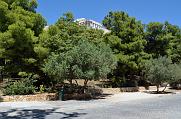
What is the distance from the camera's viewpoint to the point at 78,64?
27.2m

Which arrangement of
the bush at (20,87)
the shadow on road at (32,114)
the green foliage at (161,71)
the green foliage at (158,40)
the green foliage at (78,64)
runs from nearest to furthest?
the shadow on road at (32,114)
the green foliage at (78,64)
the bush at (20,87)
the green foliage at (161,71)
the green foliage at (158,40)

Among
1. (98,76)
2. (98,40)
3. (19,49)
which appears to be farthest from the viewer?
(98,40)

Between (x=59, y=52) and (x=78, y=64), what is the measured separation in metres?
2.44

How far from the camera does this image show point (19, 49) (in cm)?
2992

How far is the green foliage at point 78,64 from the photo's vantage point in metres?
27.0

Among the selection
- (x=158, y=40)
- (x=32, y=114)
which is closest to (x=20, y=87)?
(x=32, y=114)

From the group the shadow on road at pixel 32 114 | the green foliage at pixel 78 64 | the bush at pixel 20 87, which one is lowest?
the shadow on road at pixel 32 114

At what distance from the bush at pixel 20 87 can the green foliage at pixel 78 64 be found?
1.80 meters

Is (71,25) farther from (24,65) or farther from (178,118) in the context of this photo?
(178,118)

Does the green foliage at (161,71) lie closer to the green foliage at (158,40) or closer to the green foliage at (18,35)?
the green foliage at (158,40)

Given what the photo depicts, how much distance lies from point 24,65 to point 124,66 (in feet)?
42.2

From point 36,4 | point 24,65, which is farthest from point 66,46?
point 36,4

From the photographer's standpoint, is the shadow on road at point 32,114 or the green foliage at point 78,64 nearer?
the shadow on road at point 32,114

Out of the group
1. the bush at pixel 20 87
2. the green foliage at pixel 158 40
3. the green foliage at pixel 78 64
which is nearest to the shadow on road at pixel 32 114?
the bush at pixel 20 87
